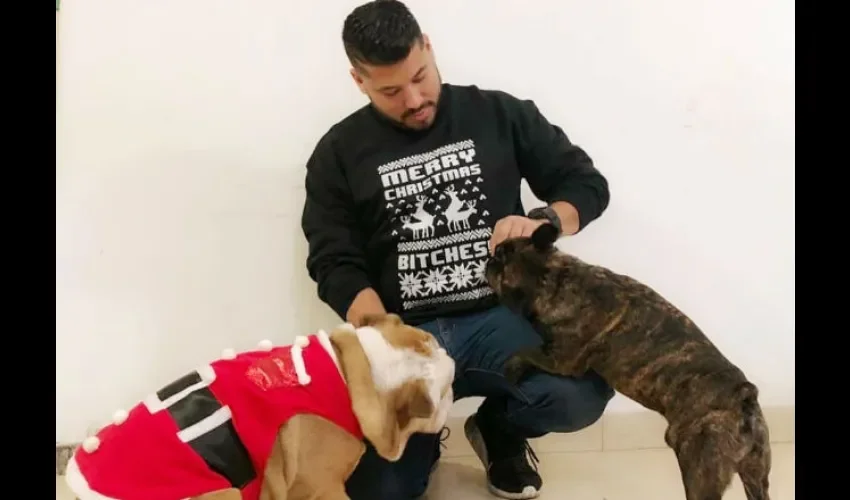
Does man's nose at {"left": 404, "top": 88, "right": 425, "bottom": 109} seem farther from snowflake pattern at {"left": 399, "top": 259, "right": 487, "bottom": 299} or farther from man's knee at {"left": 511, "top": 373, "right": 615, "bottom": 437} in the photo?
man's knee at {"left": 511, "top": 373, "right": 615, "bottom": 437}

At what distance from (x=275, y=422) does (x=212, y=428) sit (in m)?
0.09

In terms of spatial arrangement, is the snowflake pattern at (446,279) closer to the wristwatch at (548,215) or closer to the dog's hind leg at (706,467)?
the wristwatch at (548,215)

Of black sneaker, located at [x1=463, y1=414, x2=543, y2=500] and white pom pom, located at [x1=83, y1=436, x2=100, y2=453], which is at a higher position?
white pom pom, located at [x1=83, y1=436, x2=100, y2=453]

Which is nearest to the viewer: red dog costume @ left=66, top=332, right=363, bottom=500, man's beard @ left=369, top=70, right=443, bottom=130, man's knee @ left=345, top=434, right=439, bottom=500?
red dog costume @ left=66, top=332, right=363, bottom=500

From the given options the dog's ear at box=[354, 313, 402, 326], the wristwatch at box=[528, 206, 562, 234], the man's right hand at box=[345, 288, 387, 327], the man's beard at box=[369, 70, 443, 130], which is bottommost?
the man's right hand at box=[345, 288, 387, 327]

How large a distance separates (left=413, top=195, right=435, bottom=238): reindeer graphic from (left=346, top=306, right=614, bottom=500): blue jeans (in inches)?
6.8

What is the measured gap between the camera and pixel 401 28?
55.7 inches

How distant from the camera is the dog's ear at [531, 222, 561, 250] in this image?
1403 millimetres

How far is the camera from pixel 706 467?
116 centimetres

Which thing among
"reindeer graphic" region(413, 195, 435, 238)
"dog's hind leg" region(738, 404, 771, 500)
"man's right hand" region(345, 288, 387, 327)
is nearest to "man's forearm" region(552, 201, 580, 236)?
"reindeer graphic" region(413, 195, 435, 238)

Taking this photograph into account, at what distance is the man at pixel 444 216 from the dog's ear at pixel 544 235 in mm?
42

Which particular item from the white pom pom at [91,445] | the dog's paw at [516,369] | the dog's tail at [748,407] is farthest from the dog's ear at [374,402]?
the dog's tail at [748,407]

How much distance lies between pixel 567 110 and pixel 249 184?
700 millimetres

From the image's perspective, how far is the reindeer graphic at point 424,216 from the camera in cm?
154
